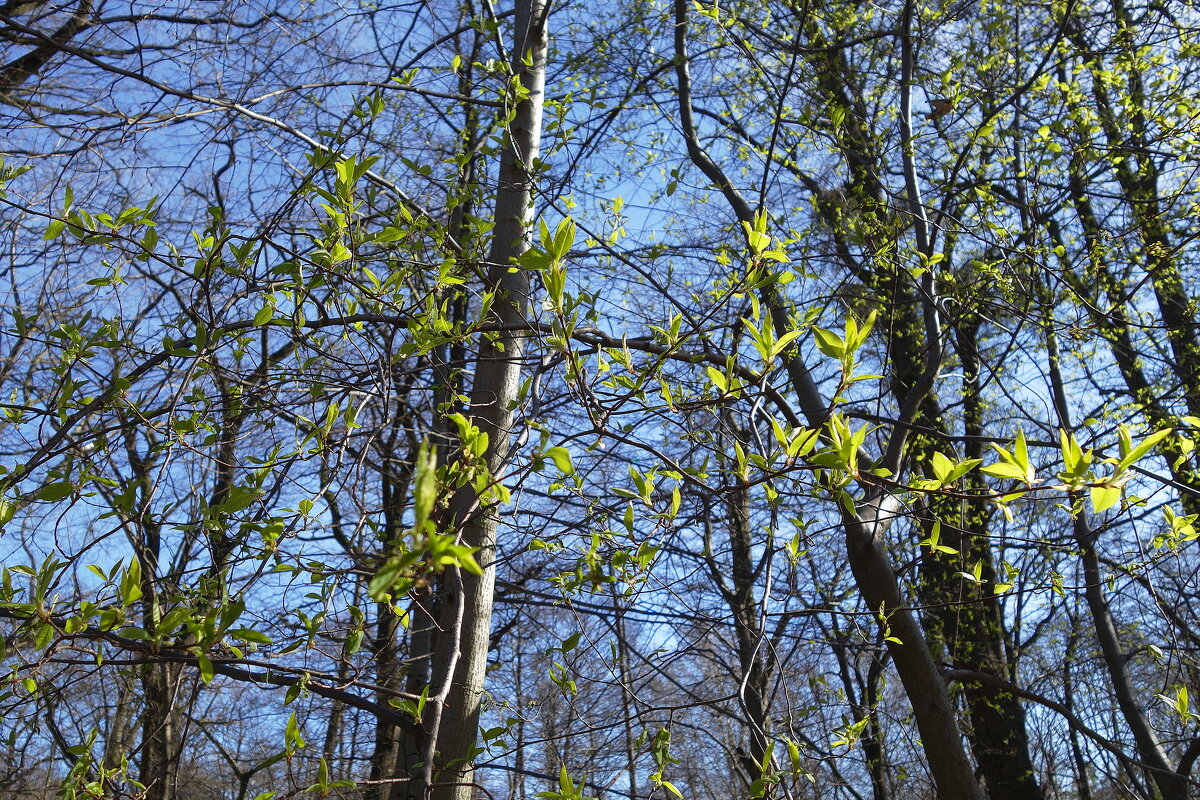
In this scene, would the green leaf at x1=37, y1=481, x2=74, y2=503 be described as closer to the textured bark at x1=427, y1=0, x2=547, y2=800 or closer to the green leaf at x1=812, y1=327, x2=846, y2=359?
the textured bark at x1=427, y1=0, x2=547, y2=800

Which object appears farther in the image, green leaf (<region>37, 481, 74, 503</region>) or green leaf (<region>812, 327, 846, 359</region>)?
green leaf (<region>37, 481, 74, 503</region>)

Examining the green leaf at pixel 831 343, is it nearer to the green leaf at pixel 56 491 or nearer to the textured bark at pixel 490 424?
the textured bark at pixel 490 424

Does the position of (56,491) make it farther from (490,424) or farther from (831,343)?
(831,343)

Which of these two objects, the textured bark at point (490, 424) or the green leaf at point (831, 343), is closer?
the green leaf at point (831, 343)

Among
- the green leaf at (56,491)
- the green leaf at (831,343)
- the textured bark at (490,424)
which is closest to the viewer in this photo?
the green leaf at (831,343)

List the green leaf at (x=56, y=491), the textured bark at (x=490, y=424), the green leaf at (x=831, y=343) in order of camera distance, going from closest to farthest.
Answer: the green leaf at (x=831, y=343), the green leaf at (x=56, y=491), the textured bark at (x=490, y=424)

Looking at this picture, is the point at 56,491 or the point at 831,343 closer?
the point at 831,343

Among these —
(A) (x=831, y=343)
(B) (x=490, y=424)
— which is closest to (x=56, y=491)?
(B) (x=490, y=424)

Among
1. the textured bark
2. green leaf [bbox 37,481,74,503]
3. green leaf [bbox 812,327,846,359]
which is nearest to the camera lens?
green leaf [bbox 812,327,846,359]

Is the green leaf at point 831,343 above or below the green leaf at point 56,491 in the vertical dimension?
above

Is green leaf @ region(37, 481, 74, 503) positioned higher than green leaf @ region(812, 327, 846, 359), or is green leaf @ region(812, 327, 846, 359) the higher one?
green leaf @ region(812, 327, 846, 359)

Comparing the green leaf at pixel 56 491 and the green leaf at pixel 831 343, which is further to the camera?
the green leaf at pixel 56 491

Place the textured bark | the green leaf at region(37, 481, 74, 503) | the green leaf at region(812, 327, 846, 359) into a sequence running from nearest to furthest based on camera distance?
the green leaf at region(812, 327, 846, 359) < the green leaf at region(37, 481, 74, 503) < the textured bark

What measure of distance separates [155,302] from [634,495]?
480 centimetres
